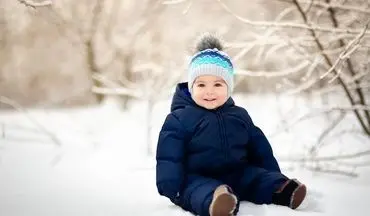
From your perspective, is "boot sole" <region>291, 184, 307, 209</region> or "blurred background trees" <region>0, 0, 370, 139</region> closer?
"boot sole" <region>291, 184, 307, 209</region>

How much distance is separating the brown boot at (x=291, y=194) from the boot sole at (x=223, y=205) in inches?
13.4

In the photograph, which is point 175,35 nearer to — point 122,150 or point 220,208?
point 122,150

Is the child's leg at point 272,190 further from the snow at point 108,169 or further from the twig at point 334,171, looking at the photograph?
the twig at point 334,171

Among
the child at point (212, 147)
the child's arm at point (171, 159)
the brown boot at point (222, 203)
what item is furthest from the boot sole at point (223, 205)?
the child's arm at point (171, 159)

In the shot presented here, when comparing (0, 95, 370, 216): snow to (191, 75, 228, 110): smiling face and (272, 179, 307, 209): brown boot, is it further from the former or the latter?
(191, 75, 228, 110): smiling face

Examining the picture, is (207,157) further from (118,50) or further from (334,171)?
(118,50)

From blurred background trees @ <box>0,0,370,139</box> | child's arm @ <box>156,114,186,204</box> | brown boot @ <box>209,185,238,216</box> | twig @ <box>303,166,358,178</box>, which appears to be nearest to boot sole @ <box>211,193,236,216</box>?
brown boot @ <box>209,185,238,216</box>

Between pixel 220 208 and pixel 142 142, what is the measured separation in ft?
9.91

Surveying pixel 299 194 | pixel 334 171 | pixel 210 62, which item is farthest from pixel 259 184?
pixel 334 171

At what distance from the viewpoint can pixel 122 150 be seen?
4754 millimetres

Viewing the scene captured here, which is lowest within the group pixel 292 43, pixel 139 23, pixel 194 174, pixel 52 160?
pixel 52 160

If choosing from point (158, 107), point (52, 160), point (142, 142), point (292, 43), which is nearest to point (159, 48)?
point (158, 107)

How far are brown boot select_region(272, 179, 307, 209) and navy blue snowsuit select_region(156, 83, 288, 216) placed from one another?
1.1 inches

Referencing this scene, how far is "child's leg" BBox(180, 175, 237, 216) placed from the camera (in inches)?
86.7
